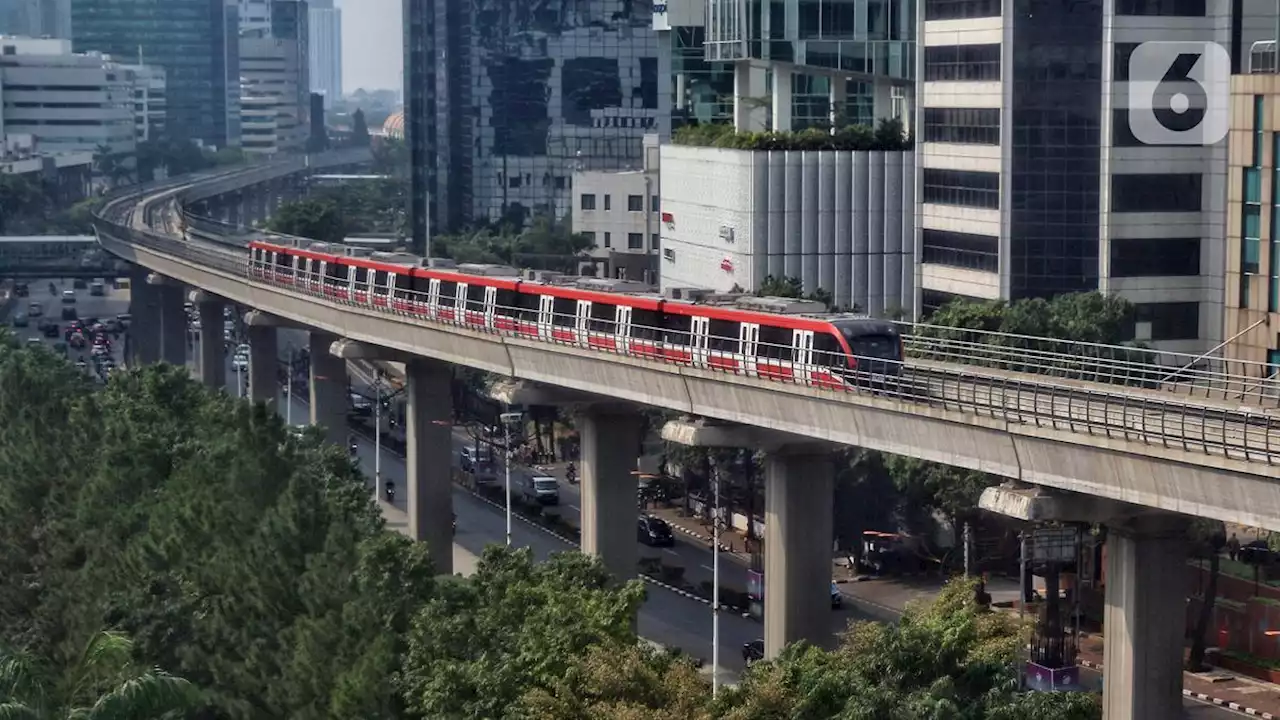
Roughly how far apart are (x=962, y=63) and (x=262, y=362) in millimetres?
38981

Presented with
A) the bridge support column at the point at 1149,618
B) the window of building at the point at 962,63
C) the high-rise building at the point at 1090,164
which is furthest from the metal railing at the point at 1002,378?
the window of building at the point at 962,63

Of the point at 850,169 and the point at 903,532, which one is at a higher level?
the point at 850,169

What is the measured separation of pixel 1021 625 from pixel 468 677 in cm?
958

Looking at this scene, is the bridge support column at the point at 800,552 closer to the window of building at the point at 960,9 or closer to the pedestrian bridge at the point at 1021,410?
the pedestrian bridge at the point at 1021,410

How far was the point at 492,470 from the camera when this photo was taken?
97812 millimetres

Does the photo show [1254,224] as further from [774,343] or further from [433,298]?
[433,298]

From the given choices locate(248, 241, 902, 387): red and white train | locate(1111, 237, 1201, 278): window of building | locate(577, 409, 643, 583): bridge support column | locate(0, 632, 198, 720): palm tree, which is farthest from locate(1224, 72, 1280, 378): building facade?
locate(0, 632, 198, 720): palm tree

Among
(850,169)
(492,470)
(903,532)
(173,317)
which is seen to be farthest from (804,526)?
(173,317)

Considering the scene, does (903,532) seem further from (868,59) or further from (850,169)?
(868,59)

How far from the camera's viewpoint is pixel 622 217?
422 feet

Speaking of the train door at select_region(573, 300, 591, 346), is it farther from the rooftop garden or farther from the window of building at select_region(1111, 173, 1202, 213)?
the rooftop garden

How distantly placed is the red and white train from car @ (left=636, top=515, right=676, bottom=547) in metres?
11.3

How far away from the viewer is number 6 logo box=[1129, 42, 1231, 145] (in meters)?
75.1

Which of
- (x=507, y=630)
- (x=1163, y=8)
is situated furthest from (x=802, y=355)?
(x=1163, y=8)
